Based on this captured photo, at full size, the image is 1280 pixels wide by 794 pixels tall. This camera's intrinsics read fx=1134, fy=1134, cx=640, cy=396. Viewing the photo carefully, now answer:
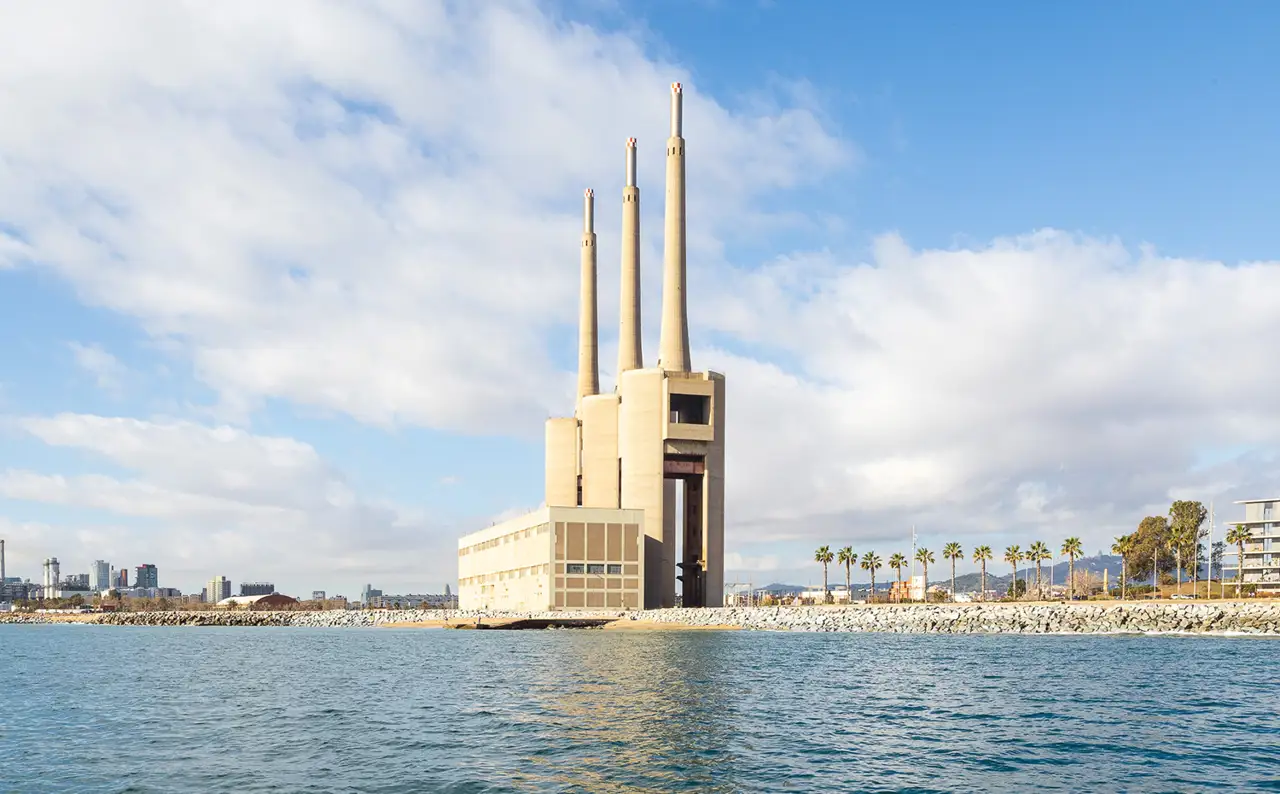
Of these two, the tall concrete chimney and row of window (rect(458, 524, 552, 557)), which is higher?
the tall concrete chimney

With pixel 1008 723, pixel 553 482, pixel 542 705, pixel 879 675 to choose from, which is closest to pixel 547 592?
Result: pixel 553 482

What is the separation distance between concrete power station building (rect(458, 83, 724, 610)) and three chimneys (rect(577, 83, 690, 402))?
192 mm

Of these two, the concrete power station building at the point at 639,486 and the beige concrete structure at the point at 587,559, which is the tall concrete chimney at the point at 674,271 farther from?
the beige concrete structure at the point at 587,559

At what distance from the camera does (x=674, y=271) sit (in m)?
154

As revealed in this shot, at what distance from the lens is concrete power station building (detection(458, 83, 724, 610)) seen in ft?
469

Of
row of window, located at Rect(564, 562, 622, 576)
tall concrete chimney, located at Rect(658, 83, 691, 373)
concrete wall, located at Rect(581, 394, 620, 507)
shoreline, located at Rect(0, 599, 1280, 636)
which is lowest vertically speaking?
shoreline, located at Rect(0, 599, 1280, 636)

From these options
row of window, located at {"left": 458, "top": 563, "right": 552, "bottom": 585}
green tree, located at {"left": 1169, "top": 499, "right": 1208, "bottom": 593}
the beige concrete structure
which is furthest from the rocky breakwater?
green tree, located at {"left": 1169, "top": 499, "right": 1208, "bottom": 593}

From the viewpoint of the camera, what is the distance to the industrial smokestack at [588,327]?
599 feet

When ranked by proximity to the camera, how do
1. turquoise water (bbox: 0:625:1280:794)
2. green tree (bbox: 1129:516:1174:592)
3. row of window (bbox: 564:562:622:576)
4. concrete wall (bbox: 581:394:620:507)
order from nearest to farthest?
turquoise water (bbox: 0:625:1280:794)
row of window (bbox: 564:562:622:576)
concrete wall (bbox: 581:394:620:507)
green tree (bbox: 1129:516:1174:592)

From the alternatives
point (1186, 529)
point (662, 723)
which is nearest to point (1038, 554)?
point (1186, 529)

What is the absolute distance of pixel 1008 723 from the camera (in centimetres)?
3953

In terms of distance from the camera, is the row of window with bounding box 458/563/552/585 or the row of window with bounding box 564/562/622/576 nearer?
the row of window with bounding box 564/562/622/576

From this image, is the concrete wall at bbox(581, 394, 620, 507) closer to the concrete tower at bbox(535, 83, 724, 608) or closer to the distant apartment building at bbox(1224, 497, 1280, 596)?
the concrete tower at bbox(535, 83, 724, 608)

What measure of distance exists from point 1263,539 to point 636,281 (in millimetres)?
114102
